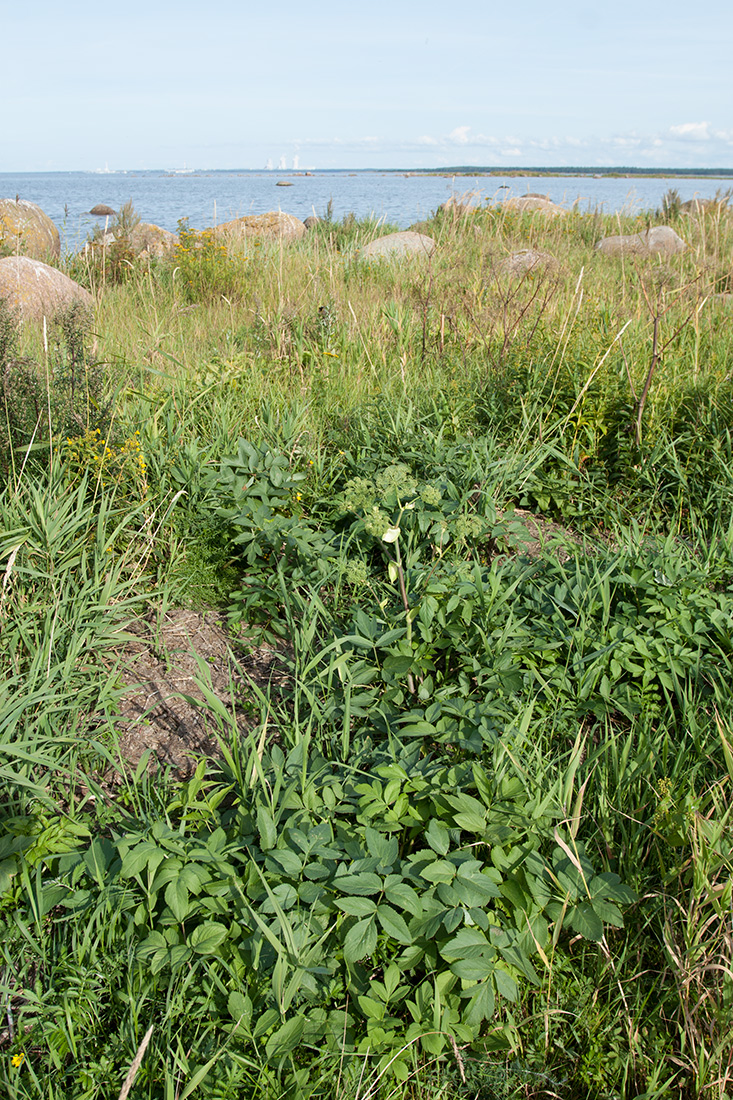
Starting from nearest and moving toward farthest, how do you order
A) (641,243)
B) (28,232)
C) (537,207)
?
(28,232)
(641,243)
(537,207)

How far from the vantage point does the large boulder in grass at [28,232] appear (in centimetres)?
793

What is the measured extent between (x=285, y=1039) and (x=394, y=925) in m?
0.29

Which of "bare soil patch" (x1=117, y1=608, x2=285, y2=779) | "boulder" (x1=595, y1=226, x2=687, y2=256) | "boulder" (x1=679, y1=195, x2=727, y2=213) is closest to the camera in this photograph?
"bare soil patch" (x1=117, y1=608, x2=285, y2=779)

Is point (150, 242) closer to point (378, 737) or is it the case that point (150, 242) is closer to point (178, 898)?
point (378, 737)

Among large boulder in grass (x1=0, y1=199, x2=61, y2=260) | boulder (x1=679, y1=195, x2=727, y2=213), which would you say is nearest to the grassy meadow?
large boulder in grass (x1=0, y1=199, x2=61, y2=260)

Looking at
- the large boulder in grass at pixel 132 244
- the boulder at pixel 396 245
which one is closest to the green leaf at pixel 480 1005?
the large boulder in grass at pixel 132 244

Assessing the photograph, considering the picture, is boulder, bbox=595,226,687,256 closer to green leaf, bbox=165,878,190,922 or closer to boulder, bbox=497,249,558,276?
boulder, bbox=497,249,558,276

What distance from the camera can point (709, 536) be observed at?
10.3 feet

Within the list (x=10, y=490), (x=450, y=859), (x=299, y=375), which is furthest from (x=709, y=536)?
(x=10, y=490)

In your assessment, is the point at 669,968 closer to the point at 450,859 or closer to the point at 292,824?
the point at 450,859

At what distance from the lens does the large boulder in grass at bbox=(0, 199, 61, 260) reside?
7934mm

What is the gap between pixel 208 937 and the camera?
1464 millimetres

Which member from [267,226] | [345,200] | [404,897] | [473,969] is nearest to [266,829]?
[404,897]

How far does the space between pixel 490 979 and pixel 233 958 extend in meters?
0.55
